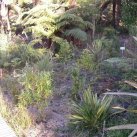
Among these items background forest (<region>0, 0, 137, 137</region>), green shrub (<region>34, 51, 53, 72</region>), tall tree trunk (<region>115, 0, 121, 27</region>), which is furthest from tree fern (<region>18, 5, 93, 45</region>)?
tall tree trunk (<region>115, 0, 121, 27</region>)

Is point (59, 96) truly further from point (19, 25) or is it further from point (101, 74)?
point (19, 25)

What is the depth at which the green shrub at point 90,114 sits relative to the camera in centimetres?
523

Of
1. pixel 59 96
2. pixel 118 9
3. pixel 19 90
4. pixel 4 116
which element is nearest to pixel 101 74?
pixel 59 96

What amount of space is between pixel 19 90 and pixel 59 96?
2.62 feet

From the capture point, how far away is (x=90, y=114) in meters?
5.25

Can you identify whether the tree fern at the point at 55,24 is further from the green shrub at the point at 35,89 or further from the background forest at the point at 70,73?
the green shrub at the point at 35,89

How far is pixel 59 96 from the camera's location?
6.64 meters

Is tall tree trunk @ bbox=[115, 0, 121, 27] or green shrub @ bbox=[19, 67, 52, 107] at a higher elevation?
tall tree trunk @ bbox=[115, 0, 121, 27]

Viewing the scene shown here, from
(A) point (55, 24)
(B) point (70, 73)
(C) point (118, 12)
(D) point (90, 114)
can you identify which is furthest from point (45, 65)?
(C) point (118, 12)

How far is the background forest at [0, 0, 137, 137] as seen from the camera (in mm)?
5359

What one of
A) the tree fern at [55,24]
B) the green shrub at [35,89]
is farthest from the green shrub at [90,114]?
the tree fern at [55,24]

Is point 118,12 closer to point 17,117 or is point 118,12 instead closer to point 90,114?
point 17,117

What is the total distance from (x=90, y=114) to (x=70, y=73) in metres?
2.41

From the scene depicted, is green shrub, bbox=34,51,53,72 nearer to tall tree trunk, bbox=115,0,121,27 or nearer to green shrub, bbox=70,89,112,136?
green shrub, bbox=70,89,112,136
